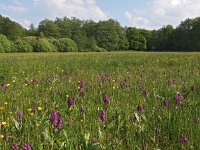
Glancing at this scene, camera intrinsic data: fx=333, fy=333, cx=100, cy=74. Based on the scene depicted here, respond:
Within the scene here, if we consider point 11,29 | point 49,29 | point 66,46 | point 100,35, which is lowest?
point 66,46

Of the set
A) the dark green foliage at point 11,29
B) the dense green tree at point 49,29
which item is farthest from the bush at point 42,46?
the dense green tree at point 49,29

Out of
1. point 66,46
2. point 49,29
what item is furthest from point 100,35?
point 66,46

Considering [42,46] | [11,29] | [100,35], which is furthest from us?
[100,35]

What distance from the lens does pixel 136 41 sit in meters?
124

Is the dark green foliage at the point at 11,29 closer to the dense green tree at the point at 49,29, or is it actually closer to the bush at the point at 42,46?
the dense green tree at the point at 49,29

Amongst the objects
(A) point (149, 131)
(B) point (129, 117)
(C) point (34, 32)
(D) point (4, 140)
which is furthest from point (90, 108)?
(C) point (34, 32)

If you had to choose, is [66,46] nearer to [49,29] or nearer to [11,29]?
[11,29]

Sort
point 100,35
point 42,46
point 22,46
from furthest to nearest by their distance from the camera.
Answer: point 100,35
point 42,46
point 22,46

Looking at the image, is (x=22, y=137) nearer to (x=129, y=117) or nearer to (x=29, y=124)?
(x=29, y=124)

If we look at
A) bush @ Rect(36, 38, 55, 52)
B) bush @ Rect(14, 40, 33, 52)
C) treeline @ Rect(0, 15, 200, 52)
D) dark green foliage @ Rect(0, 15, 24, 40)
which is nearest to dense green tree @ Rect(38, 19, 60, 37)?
treeline @ Rect(0, 15, 200, 52)

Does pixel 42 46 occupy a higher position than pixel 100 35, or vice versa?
pixel 100 35

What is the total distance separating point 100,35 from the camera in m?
114

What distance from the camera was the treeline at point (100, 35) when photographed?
9069 centimetres

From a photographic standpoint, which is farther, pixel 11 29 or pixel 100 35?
pixel 100 35
